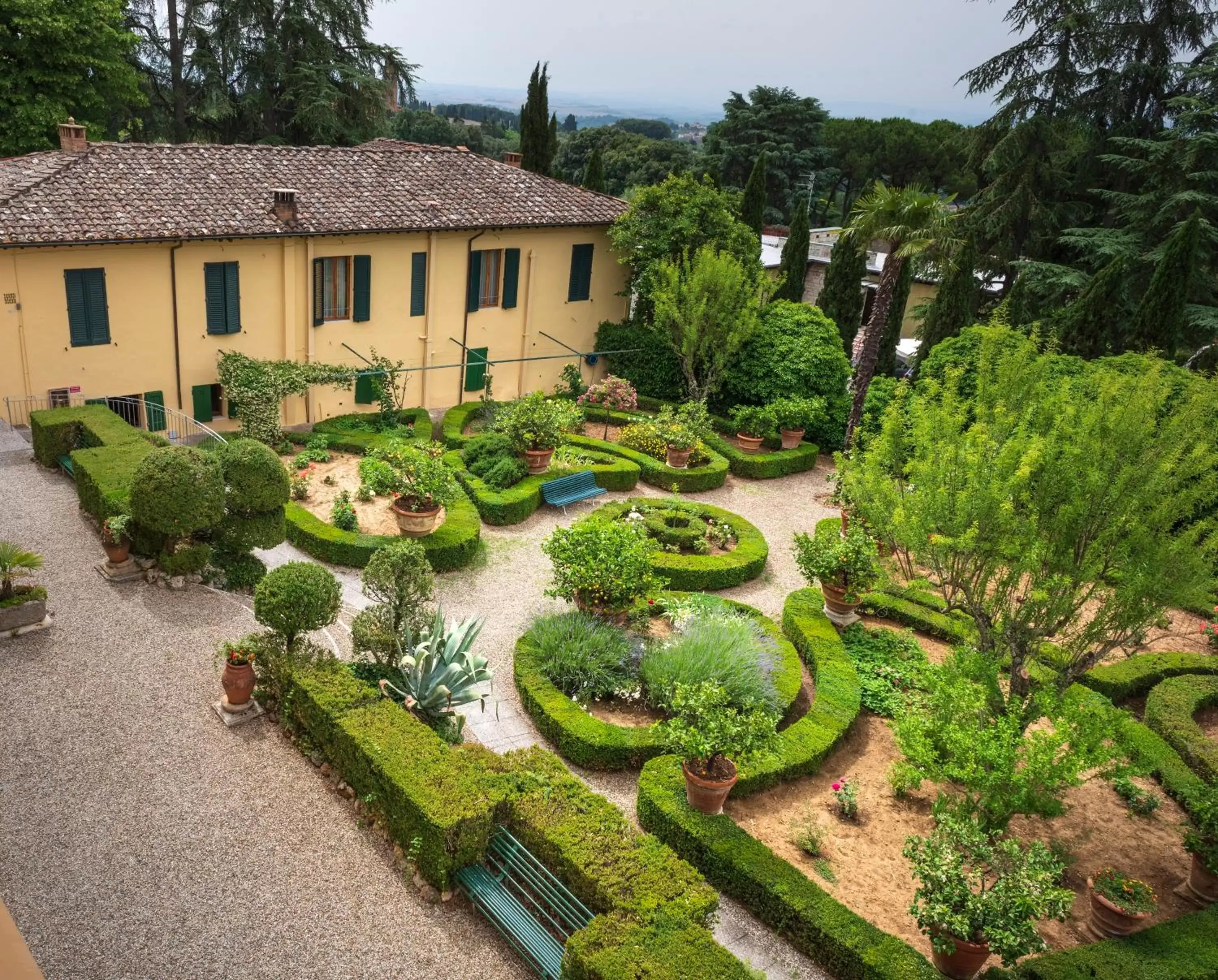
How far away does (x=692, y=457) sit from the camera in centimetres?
2356

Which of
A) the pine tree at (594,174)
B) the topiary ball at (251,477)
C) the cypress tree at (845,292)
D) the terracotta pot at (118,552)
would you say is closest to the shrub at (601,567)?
the topiary ball at (251,477)

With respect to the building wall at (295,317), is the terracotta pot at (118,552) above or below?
below

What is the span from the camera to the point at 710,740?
1087 cm

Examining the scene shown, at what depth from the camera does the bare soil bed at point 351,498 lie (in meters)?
18.3

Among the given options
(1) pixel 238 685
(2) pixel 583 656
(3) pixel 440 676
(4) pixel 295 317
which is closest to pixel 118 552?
(1) pixel 238 685

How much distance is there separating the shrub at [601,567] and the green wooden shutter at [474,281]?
1217 centimetres

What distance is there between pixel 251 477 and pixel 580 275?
15793mm

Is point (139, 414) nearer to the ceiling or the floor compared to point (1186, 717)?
nearer to the ceiling

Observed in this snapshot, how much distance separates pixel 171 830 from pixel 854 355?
2378 cm

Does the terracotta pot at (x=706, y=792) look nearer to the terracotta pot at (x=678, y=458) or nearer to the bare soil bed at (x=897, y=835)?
the bare soil bed at (x=897, y=835)

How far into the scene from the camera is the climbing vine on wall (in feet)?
68.1

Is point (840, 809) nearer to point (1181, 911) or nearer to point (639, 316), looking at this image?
point (1181, 911)

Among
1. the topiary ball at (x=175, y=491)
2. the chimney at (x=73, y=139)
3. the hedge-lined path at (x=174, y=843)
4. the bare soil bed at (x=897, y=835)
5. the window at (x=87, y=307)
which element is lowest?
the bare soil bed at (x=897, y=835)

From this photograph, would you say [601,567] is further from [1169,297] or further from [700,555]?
[1169,297]
